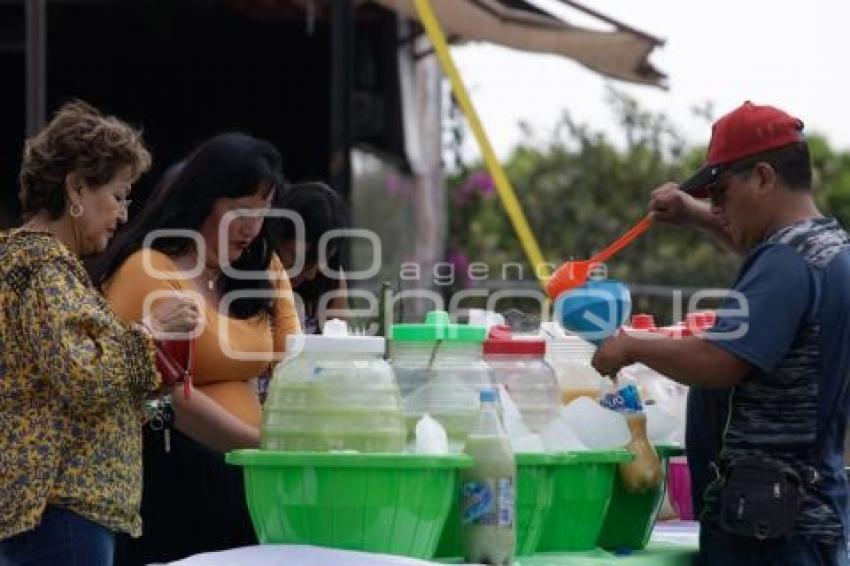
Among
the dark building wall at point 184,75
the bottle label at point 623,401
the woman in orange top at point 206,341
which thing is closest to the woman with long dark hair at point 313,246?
the woman in orange top at point 206,341

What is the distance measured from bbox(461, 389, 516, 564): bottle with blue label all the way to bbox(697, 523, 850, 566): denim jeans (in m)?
0.59

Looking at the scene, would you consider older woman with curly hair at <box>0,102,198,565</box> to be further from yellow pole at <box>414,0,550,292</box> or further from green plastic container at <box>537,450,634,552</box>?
yellow pole at <box>414,0,550,292</box>

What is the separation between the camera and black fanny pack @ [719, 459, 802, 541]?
149 inches

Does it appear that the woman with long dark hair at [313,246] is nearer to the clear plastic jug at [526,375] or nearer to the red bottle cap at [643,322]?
the red bottle cap at [643,322]

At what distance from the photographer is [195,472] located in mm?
4176

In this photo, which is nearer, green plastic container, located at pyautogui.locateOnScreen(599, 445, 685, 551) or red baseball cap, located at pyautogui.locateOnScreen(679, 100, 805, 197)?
red baseball cap, located at pyautogui.locateOnScreen(679, 100, 805, 197)

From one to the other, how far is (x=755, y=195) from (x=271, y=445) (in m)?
1.18

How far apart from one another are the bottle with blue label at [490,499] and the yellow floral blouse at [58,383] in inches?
24.7

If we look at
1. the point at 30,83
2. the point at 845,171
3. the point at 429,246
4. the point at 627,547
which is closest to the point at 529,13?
the point at 30,83

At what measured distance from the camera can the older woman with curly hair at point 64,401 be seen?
3471 mm

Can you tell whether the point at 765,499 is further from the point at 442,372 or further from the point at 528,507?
the point at 442,372

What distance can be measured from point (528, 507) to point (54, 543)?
945mm

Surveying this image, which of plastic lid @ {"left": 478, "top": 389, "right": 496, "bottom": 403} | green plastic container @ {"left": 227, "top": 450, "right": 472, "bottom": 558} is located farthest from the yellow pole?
green plastic container @ {"left": 227, "top": 450, "right": 472, "bottom": 558}

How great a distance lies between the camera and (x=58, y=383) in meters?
3.45
